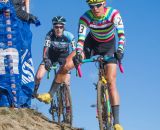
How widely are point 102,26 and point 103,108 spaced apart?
1749 mm

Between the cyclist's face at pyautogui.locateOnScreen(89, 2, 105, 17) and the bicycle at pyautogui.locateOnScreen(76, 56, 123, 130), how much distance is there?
0.94m

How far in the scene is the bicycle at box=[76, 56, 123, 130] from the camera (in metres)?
9.91

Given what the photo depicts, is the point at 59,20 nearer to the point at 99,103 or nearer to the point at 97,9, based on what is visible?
the point at 97,9

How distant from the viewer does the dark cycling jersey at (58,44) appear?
13281 mm

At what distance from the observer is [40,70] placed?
13172mm

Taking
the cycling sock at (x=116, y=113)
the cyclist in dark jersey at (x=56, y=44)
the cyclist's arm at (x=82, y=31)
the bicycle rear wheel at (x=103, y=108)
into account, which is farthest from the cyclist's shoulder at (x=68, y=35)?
the cycling sock at (x=116, y=113)

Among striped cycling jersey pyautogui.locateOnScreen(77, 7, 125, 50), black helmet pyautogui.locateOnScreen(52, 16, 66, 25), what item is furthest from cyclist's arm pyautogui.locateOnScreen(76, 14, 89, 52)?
black helmet pyautogui.locateOnScreen(52, 16, 66, 25)

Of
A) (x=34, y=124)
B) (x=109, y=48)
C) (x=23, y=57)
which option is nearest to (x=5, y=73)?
(x=23, y=57)

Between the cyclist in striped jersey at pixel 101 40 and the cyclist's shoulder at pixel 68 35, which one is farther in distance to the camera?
the cyclist's shoulder at pixel 68 35

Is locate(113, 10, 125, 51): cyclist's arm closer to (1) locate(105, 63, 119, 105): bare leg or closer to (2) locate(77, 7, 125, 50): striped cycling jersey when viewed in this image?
(2) locate(77, 7, 125, 50): striped cycling jersey

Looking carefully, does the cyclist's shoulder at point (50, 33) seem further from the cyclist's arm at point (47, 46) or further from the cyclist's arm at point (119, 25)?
the cyclist's arm at point (119, 25)

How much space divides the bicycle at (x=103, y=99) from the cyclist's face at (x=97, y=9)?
3.09 feet

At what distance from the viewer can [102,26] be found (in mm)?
10711

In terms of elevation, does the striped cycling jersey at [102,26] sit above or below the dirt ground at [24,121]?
above
